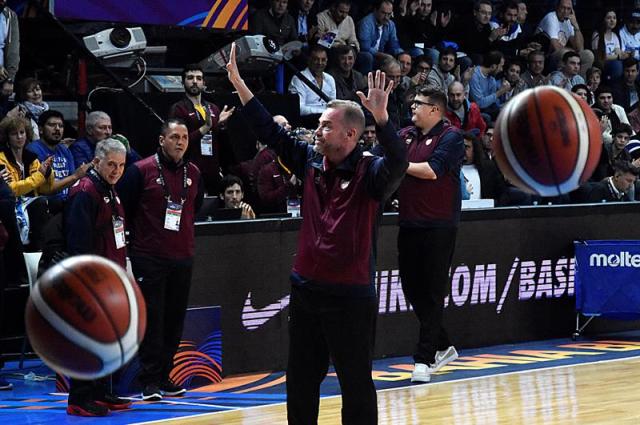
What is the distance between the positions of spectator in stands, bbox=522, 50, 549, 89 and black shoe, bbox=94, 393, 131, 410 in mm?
9788

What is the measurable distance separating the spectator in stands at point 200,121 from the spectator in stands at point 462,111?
10.9ft

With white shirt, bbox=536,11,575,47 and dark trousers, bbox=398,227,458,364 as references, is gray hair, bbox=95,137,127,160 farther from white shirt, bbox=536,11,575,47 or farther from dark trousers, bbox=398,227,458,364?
white shirt, bbox=536,11,575,47

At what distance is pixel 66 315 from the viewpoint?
4918mm

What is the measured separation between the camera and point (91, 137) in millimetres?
11047

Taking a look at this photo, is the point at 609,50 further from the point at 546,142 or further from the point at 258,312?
the point at 546,142

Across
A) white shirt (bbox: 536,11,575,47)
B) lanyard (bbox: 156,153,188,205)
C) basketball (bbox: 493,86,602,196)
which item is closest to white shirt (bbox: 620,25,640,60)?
white shirt (bbox: 536,11,575,47)

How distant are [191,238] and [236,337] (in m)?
1.40

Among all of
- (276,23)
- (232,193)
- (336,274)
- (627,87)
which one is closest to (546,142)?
(336,274)

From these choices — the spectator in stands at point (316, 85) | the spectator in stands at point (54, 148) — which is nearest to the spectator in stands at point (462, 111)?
the spectator in stands at point (316, 85)

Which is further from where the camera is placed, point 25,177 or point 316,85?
point 316,85

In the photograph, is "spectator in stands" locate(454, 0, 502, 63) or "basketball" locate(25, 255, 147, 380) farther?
"spectator in stands" locate(454, 0, 502, 63)

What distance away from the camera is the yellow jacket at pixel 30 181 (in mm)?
10289

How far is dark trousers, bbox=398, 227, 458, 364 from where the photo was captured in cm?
966

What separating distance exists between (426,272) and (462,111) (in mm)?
5737
